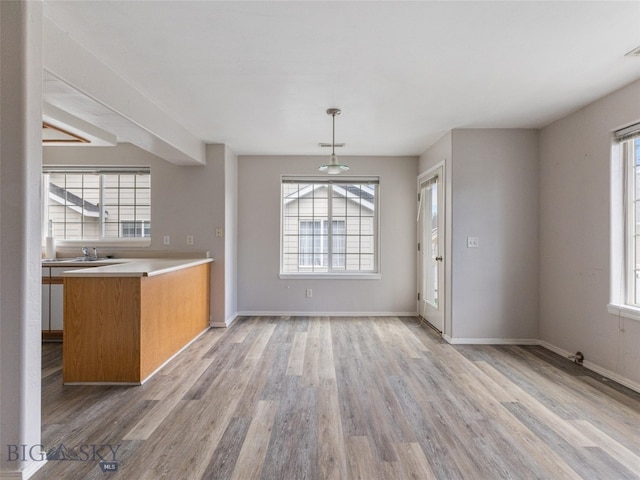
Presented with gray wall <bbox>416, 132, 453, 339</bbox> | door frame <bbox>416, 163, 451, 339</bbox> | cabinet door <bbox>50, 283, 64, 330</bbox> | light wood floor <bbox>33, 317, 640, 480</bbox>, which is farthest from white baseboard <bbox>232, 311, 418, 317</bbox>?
cabinet door <bbox>50, 283, 64, 330</bbox>

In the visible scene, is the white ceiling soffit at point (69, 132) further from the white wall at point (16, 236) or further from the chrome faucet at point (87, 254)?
the white wall at point (16, 236)

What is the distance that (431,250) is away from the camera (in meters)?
4.59

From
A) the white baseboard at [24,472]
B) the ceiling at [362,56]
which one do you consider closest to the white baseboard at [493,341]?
the ceiling at [362,56]

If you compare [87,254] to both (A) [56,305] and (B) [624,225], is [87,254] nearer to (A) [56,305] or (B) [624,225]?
(A) [56,305]

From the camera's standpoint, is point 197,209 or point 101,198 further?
point 101,198

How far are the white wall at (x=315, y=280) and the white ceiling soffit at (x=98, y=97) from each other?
5.26 feet

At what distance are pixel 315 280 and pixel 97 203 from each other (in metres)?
3.25

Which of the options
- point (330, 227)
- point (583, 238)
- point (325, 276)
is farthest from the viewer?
point (330, 227)

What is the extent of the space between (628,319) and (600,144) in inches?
60.0

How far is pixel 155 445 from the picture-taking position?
Answer: 1933 millimetres

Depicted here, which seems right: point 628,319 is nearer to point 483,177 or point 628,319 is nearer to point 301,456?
point 483,177

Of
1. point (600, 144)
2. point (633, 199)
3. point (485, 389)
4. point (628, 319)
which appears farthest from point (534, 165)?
point (485, 389)

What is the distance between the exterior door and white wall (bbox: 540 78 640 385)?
1.08 metres

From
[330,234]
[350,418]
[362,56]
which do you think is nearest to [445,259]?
[330,234]
